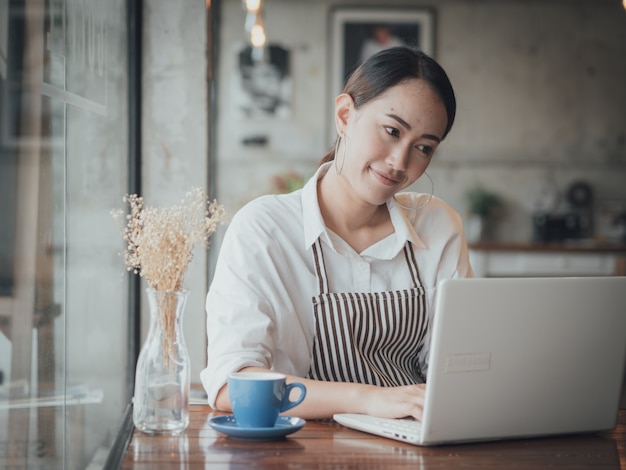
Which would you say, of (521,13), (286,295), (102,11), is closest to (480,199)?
(521,13)

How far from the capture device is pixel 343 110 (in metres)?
1.92

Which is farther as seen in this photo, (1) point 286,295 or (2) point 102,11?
(2) point 102,11

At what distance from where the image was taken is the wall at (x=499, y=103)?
21.3 feet

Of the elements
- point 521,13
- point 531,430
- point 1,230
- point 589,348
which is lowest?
point 531,430

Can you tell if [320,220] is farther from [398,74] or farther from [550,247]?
[550,247]

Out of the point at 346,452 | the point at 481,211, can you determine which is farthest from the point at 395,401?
the point at 481,211

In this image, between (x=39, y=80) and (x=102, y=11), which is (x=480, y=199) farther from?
(x=39, y=80)

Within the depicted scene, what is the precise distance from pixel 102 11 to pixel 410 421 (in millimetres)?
1703

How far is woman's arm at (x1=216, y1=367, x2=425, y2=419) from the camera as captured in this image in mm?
1457

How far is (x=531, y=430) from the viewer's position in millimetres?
1418

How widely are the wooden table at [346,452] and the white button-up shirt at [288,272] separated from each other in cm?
23

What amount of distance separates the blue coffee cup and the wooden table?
37mm

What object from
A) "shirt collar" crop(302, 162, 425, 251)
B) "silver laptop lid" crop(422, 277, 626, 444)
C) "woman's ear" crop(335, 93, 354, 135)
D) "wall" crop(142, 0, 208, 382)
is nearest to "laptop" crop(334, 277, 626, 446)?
"silver laptop lid" crop(422, 277, 626, 444)

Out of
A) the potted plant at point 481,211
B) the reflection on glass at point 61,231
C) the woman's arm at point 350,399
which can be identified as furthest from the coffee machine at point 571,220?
the woman's arm at point 350,399
